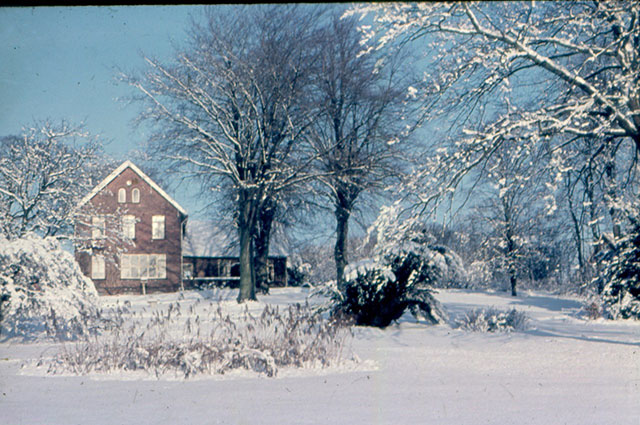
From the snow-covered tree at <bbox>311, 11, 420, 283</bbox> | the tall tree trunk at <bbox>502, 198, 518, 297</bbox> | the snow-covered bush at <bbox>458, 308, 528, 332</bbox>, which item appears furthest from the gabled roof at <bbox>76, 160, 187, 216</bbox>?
the tall tree trunk at <bbox>502, 198, 518, 297</bbox>

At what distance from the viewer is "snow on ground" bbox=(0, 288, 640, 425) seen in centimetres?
495

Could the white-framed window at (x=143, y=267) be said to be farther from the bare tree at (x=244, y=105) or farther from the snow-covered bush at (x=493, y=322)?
the snow-covered bush at (x=493, y=322)

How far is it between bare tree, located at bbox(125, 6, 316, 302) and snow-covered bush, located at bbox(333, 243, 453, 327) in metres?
6.43

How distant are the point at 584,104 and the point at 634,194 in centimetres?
559

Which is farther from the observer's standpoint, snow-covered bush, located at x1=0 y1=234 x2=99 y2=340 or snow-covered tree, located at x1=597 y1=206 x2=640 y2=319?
snow-covered tree, located at x1=597 y1=206 x2=640 y2=319

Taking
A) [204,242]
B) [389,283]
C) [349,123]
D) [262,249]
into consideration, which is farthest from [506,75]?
[204,242]

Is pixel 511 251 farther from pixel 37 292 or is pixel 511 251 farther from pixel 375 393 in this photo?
pixel 375 393

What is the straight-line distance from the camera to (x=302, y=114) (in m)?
17.2

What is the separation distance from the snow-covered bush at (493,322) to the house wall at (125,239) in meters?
8.70

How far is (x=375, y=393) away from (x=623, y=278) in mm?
11161

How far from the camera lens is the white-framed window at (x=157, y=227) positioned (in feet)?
74.7

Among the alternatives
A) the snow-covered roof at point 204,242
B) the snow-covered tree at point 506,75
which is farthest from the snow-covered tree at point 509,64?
the snow-covered roof at point 204,242

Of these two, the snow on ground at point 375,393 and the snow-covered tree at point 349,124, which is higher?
the snow-covered tree at point 349,124

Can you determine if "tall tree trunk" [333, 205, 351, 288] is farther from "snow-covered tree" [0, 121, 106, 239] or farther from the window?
the window
